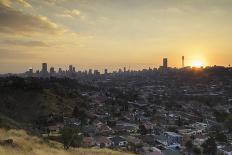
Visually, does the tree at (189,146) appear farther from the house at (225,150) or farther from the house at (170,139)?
the house at (225,150)

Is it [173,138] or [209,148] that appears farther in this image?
[173,138]

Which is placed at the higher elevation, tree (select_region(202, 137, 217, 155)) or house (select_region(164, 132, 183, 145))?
tree (select_region(202, 137, 217, 155))

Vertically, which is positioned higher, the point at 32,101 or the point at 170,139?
the point at 32,101

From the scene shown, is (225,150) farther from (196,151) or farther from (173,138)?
(173,138)

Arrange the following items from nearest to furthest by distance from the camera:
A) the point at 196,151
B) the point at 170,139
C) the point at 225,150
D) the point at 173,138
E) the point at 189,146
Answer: the point at 196,151 < the point at 225,150 < the point at 189,146 < the point at 170,139 < the point at 173,138

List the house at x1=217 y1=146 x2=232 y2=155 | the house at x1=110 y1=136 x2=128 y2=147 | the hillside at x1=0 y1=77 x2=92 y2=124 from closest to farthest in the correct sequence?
the house at x1=110 y1=136 x2=128 y2=147 < the house at x1=217 y1=146 x2=232 y2=155 < the hillside at x1=0 y1=77 x2=92 y2=124

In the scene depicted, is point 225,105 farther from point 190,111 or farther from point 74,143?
point 74,143

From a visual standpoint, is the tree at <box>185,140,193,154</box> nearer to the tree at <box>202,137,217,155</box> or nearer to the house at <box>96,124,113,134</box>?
the tree at <box>202,137,217,155</box>

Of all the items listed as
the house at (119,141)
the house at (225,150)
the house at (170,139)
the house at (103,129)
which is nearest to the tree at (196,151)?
the house at (225,150)

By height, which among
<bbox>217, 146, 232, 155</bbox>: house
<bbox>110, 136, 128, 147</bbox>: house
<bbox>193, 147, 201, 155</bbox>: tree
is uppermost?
<bbox>110, 136, 128, 147</bbox>: house

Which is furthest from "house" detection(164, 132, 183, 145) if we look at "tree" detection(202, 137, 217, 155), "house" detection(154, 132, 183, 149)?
"tree" detection(202, 137, 217, 155)

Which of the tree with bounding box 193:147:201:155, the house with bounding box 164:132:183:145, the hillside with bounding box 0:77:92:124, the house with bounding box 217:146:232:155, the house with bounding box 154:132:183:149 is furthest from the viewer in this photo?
the hillside with bounding box 0:77:92:124

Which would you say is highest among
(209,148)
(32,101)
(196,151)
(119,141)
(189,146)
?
(32,101)

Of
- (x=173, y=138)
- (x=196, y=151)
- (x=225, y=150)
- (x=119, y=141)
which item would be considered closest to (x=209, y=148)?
(x=196, y=151)
